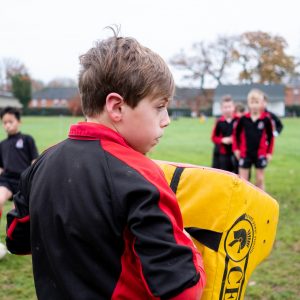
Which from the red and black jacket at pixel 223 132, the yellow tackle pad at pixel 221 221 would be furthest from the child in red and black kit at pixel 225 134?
the yellow tackle pad at pixel 221 221

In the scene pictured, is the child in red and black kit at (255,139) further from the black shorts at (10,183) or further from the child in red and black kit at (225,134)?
the black shorts at (10,183)

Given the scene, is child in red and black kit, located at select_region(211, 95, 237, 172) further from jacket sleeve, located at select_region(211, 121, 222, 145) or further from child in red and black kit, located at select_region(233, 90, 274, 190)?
child in red and black kit, located at select_region(233, 90, 274, 190)

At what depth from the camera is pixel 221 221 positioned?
2.06m

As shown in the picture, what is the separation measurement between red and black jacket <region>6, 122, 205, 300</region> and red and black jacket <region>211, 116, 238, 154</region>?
7810 mm

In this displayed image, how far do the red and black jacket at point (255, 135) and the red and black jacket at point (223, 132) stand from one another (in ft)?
2.14

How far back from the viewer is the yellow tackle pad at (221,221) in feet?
6.72

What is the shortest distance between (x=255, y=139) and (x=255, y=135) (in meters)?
0.07

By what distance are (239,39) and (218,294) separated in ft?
260

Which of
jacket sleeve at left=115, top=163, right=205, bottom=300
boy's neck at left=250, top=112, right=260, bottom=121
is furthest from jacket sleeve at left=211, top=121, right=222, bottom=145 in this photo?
jacket sleeve at left=115, top=163, right=205, bottom=300

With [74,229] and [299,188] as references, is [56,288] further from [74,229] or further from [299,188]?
[299,188]

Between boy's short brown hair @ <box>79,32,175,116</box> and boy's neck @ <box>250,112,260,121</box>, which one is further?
boy's neck @ <box>250,112,260,121</box>

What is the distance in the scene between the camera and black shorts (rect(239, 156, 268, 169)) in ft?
27.5

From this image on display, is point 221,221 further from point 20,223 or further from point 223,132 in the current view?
point 223,132

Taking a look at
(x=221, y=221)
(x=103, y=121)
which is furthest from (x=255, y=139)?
(x=103, y=121)
